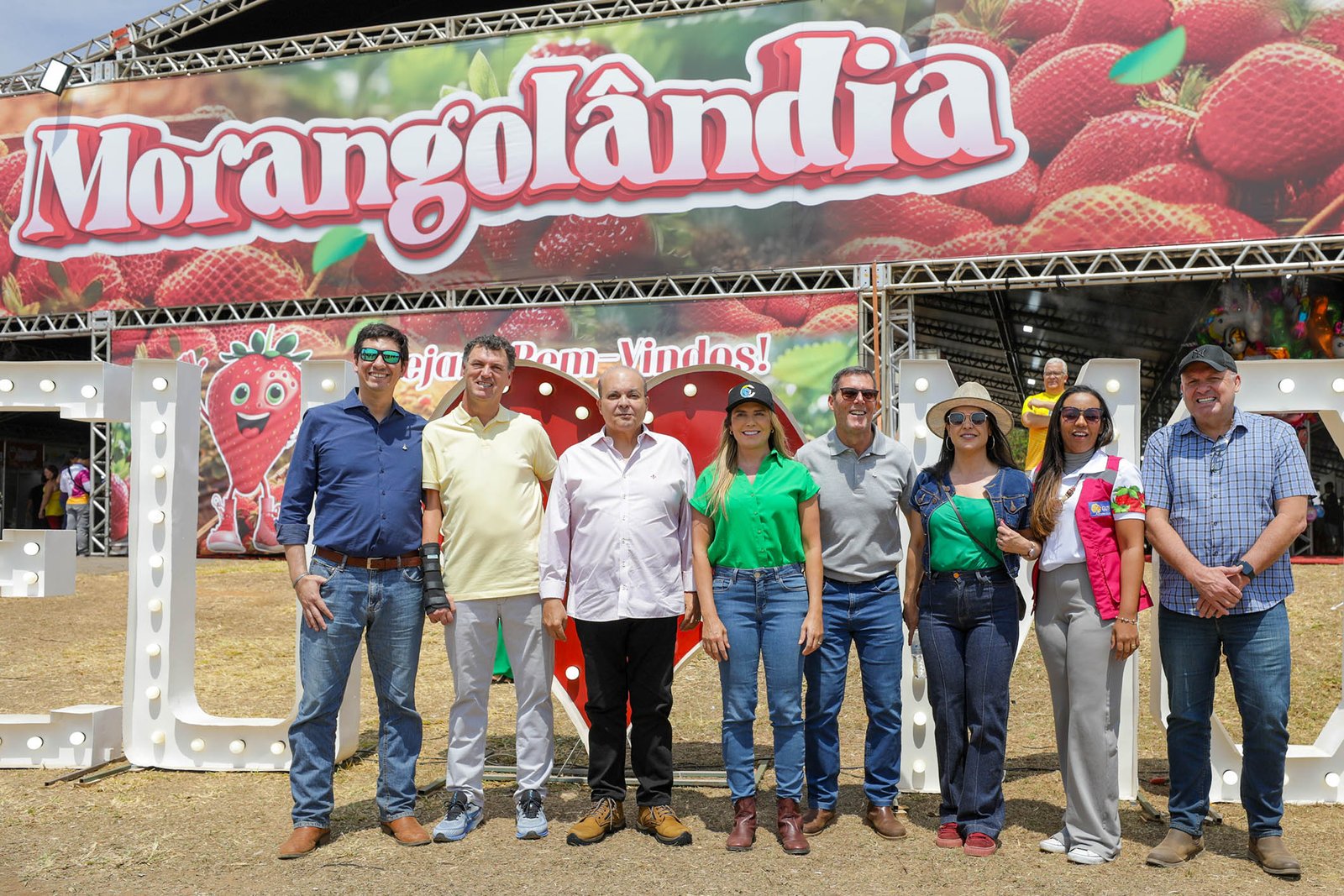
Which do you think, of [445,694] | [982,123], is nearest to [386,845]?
[445,694]

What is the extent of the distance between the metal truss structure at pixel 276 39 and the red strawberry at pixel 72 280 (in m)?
2.83

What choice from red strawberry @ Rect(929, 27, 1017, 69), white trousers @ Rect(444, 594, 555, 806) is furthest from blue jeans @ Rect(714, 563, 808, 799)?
red strawberry @ Rect(929, 27, 1017, 69)

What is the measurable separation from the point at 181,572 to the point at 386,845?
75.4 inches

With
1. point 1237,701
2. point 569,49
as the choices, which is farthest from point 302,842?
point 569,49

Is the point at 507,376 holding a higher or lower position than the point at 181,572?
higher

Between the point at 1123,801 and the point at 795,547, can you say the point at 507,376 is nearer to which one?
the point at 795,547

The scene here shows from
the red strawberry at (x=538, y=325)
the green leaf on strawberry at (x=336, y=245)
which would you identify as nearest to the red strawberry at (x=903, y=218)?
the red strawberry at (x=538, y=325)

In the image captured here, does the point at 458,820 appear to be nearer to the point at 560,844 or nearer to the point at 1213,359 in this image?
the point at 560,844

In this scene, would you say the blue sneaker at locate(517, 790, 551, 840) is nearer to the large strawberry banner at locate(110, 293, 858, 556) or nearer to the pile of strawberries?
the large strawberry banner at locate(110, 293, 858, 556)

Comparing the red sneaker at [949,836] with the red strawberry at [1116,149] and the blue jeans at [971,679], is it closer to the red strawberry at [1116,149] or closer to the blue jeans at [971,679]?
the blue jeans at [971,679]

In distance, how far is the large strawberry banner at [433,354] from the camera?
1340 centimetres

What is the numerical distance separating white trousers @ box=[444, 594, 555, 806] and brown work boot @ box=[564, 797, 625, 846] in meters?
0.24

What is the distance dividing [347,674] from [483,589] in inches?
25.0

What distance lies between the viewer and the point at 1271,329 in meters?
15.2
